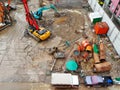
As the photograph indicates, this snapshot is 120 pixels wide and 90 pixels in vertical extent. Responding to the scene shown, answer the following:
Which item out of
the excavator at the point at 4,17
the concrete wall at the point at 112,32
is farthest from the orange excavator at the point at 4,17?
the concrete wall at the point at 112,32

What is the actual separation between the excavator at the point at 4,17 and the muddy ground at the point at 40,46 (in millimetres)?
431

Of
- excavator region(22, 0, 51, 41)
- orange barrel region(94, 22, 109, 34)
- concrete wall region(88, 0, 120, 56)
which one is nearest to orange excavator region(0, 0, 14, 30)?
excavator region(22, 0, 51, 41)

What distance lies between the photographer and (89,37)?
15109 millimetres

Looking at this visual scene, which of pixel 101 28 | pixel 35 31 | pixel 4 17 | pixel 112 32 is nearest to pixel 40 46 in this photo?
pixel 35 31

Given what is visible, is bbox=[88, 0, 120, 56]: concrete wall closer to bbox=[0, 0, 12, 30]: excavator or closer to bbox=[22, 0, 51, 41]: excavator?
bbox=[22, 0, 51, 41]: excavator

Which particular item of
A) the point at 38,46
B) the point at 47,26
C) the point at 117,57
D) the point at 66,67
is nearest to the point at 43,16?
the point at 47,26

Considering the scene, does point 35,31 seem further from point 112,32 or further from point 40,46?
point 112,32

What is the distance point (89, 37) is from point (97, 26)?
45.9 inches

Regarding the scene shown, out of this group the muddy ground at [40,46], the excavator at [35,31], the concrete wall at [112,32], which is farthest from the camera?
the excavator at [35,31]

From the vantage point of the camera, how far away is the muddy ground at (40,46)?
12.0 m

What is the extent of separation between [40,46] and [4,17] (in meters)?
4.94

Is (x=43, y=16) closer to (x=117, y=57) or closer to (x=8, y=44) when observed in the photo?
(x=8, y=44)

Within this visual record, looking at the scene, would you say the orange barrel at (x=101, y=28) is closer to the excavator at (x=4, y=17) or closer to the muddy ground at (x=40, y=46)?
the muddy ground at (x=40, y=46)

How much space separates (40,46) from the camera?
14023 millimetres
